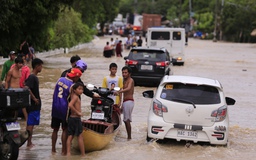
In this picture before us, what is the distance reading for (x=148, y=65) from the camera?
21.5 metres

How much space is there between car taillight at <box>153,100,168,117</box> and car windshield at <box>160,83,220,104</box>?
0.16 m

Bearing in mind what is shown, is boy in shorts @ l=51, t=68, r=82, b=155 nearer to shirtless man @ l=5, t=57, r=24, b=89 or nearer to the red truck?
shirtless man @ l=5, t=57, r=24, b=89

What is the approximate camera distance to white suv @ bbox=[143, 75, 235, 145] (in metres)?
10.4

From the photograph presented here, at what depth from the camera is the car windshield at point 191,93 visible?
413 inches

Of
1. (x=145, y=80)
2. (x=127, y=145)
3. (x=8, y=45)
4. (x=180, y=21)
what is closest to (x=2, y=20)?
(x=8, y=45)

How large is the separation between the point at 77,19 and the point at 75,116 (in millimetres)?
33834

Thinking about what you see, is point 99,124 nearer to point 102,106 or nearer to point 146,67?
point 102,106

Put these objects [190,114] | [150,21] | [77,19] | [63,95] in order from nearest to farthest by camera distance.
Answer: [63,95] < [190,114] < [77,19] < [150,21]

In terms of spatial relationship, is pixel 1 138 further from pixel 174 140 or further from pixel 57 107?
pixel 174 140

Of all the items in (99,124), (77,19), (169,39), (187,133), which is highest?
(77,19)

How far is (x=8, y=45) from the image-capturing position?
2664 centimetres

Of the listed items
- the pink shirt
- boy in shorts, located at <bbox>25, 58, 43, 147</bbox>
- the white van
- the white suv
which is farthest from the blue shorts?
the white van

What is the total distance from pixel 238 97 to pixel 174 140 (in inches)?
387

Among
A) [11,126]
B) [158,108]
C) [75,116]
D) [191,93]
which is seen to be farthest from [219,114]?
[11,126]
